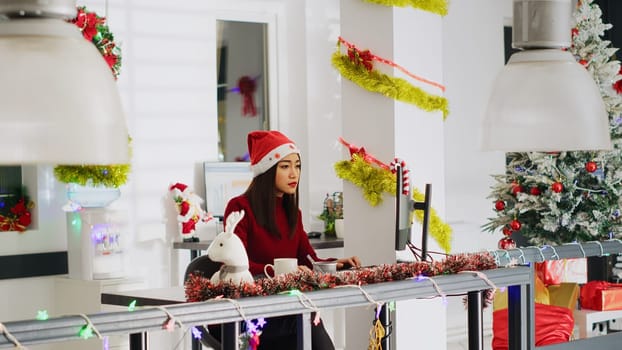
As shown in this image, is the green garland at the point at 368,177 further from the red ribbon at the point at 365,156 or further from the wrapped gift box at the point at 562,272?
the wrapped gift box at the point at 562,272

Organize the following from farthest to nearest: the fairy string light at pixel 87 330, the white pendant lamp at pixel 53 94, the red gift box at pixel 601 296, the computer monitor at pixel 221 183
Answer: the computer monitor at pixel 221 183, the red gift box at pixel 601 296, the fairy string light at pixel 87 330, the white pendant lamp at pixel 53 94

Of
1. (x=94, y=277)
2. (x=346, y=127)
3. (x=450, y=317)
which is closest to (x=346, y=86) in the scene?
(x=346, y=127)

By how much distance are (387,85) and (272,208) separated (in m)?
0.81

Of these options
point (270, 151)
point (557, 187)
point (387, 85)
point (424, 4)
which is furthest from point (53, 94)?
point (557, 187)

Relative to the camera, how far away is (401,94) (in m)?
4.48

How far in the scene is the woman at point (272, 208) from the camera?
4.16 metres

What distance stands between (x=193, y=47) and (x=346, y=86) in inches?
88.3

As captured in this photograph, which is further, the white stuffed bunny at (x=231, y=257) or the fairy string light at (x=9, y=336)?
the white stuffed bunny at (x=231, y=257)

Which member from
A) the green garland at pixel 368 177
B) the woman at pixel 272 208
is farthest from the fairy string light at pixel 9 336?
the green garland at pixel 368 177

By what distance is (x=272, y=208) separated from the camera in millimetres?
4191

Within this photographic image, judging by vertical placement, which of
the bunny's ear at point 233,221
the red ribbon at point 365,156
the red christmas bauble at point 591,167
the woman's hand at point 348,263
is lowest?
the woman's hand at point 348,263

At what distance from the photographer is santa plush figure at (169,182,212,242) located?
250 inches

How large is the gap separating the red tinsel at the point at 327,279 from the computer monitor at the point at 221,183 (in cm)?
381

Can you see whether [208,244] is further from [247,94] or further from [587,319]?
[587,319]
